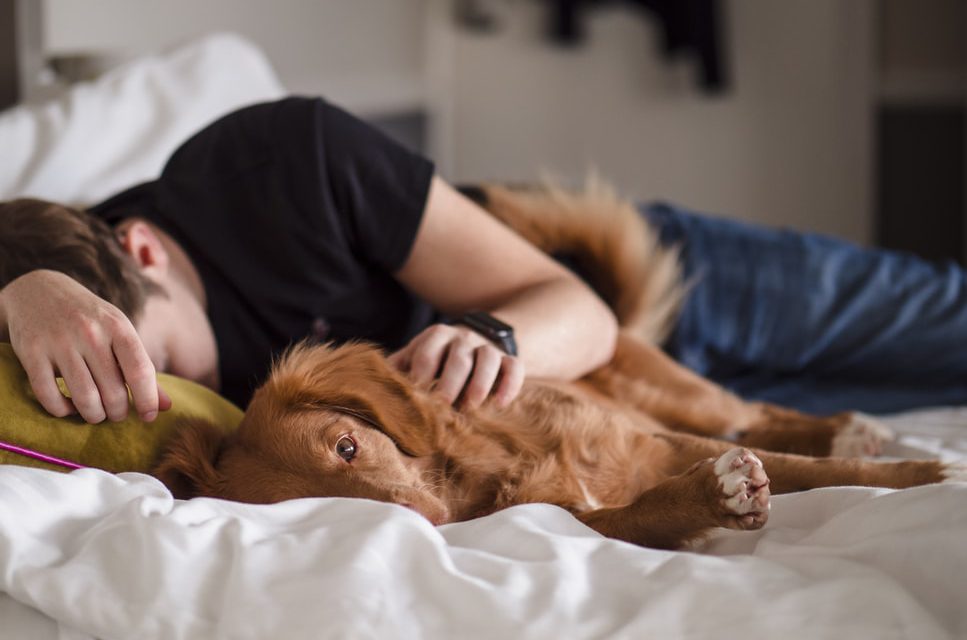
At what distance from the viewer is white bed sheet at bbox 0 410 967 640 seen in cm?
71

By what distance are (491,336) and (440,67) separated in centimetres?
404

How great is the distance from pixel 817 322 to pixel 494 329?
0.96 meters

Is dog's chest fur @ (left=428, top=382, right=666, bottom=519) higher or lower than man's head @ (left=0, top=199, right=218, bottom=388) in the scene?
lower

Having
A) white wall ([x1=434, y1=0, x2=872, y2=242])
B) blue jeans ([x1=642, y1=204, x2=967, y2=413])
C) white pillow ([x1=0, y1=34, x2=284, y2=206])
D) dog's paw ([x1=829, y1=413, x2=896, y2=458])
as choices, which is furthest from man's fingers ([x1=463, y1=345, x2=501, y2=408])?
white wall ([x1=434, y1=0, x2=872, y2=242])

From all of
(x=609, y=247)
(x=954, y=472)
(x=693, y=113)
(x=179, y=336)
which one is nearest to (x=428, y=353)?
(x=179, y=336)

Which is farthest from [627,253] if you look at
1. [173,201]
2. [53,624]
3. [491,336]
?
[53,624]

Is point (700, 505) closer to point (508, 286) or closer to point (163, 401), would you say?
point (163, 401)

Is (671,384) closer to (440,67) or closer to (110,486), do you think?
(110,486)

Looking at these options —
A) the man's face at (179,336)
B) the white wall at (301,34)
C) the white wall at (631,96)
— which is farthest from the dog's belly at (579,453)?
the white wall at (631,96)

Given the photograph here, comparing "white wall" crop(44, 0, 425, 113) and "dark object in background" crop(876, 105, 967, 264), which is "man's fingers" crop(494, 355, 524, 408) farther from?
"dark object in background" crop(876, 105, 967, 264)

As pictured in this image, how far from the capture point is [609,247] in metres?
1.92

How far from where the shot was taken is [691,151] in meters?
4.79

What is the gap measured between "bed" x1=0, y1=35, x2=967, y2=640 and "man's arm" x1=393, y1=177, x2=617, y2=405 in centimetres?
53

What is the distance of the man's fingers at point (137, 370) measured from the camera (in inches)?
38.4
